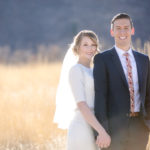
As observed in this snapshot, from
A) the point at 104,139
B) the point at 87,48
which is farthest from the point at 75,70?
the point at 104,139

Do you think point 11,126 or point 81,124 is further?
point 11,126

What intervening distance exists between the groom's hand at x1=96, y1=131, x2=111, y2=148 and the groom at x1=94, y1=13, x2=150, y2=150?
61 millimetres

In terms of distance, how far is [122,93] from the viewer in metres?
2.82

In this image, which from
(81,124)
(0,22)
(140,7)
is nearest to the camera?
(81,124)

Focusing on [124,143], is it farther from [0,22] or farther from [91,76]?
[0,22]

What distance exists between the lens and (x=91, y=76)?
9.79 ft

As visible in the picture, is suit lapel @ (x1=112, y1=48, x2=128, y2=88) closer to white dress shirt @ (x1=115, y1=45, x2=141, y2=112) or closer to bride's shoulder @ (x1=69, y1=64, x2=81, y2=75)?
white dress shirt @ (x1=115, y1=45, x2=141, y2=112)

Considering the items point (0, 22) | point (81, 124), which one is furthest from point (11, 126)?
point (0, 22)

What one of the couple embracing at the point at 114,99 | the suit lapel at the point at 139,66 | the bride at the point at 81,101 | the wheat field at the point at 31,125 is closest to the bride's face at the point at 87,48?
the bride at the point at 81,101

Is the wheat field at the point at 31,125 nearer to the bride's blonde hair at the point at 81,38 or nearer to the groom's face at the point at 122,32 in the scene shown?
the bride's blonde hair at the point at 81,38

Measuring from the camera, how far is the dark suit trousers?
2.83 metres

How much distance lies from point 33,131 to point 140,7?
27.4m

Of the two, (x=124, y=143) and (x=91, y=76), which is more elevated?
(x=91, y=76)

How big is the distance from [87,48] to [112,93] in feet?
1.51
